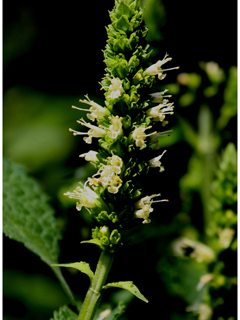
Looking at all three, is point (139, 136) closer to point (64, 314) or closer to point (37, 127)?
point (64, 314)

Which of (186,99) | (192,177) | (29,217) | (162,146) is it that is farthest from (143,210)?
(186,99)

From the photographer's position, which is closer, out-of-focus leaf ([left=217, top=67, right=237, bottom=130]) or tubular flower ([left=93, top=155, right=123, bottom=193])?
tubular flower ([left=93, top=155, right=123, bottom=193])

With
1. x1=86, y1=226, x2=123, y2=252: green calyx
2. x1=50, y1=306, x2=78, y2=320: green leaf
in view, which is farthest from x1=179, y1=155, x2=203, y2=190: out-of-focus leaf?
x1=86, y1=226, x2=123, y2=252: green calyx

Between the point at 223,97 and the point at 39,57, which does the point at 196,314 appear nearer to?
the point at 223,97

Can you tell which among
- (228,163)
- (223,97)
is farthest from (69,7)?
(228,163)

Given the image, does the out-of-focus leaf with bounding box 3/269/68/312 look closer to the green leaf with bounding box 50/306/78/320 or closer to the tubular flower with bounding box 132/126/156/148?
the green leaf with bounding box 50/306/78/320

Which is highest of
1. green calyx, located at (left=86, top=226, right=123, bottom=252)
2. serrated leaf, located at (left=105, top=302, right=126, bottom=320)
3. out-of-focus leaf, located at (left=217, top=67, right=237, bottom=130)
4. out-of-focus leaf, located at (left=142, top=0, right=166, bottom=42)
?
out-of-focus leaf, located at (left=142, top=0, right=166, bottom=42)

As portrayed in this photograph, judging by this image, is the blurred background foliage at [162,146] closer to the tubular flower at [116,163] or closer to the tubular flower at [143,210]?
the tubular flower at [143,210]
